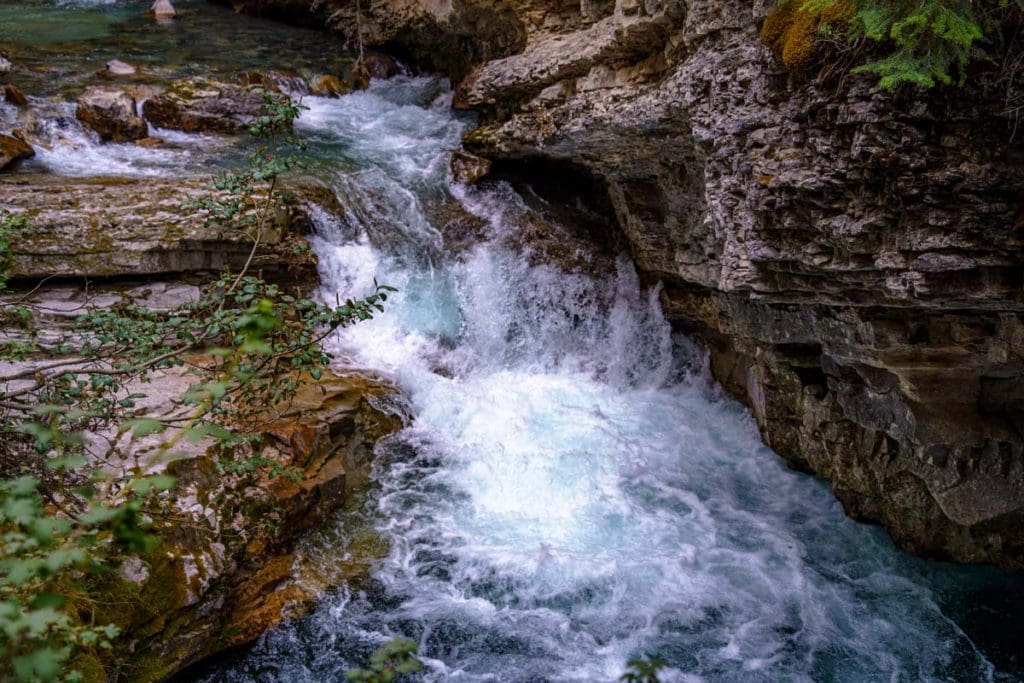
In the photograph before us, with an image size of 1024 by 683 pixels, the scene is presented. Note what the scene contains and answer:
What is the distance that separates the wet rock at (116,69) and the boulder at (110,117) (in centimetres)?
166

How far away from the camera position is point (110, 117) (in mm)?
9992

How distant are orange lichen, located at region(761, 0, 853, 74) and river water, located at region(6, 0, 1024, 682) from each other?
396cm

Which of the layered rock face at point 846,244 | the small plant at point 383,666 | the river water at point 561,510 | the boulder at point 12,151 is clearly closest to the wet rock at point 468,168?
the river water at point 561,510

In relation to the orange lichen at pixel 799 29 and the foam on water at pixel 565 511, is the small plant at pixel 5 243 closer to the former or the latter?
the foam on water at pixel 565 511

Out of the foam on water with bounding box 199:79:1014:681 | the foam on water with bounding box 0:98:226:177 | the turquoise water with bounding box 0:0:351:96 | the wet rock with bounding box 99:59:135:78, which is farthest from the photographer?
the turquoise water with bounding box 0:0:351:96

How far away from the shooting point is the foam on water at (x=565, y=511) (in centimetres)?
515

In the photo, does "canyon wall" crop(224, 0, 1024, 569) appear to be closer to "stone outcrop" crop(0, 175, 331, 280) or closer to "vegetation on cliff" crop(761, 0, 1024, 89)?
"vegetation on cliff" crop(761, 0, 1024, 89)

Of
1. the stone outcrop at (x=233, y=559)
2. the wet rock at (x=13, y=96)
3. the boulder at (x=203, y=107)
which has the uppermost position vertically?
the boulder at (x=203, y=107)

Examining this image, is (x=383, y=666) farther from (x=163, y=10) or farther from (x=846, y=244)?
(x=163, y=10)

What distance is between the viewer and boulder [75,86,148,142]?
996 cm

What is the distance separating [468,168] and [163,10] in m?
11.2

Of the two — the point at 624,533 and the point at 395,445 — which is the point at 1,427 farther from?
the point at 624,533

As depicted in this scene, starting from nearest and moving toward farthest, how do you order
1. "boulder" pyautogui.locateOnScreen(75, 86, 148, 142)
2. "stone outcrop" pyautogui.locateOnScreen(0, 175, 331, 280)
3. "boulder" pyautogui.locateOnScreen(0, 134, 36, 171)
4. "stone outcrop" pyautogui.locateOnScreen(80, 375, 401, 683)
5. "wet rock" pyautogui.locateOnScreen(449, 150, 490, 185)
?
"stone outcrop" pyautogui.locateOnScreen(80, 375, 401, 683) → "stone outcrop" pyautogui.locateOnScreen(0, 175, 331, 280) → "boulder" pyautogui.locateOnScreen(0, 134, 36, 171) → "wet rock" pyautogui.locateOnScreen(449, 150, 490, 185) → "boulder" pyautogui.locateOnScreen(75, 86, 148, 142)

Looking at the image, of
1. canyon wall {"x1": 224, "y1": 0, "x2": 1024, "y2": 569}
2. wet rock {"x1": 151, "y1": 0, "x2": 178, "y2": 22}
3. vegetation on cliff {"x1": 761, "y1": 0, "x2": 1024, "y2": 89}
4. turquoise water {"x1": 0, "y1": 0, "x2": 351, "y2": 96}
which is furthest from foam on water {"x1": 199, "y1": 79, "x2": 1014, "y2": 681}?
wet rock {"x1": 151, "y1": 0, "x2": 178, "y2": 22}
